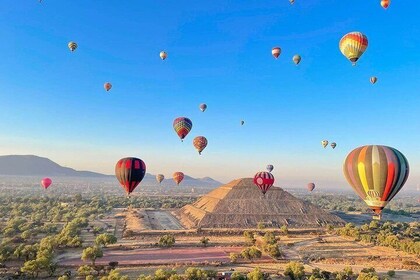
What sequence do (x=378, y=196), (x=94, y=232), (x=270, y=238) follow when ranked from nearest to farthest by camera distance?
(x=378, y=196) → (x=270, y=238) → (x=94, y=232)

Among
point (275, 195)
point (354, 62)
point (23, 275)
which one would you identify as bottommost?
point (23, 275)

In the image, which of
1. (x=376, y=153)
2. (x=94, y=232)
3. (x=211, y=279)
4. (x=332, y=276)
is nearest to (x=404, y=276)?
(x=332, y=276)

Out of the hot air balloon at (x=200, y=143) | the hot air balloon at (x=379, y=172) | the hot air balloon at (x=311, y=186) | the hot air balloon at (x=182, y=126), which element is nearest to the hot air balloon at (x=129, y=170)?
the hot air balloon at (x=182, y=126)

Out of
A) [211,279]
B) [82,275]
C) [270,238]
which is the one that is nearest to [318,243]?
[270,238]

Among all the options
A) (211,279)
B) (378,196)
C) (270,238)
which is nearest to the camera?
(378,196)

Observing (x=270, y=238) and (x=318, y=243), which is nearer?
(x=270, y=238)

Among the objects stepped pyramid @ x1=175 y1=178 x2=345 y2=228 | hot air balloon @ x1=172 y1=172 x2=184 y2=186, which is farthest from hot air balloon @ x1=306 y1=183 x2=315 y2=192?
hot air balloon @ x1=172 y1=172 x2=184 y2=186

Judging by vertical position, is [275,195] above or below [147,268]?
A: above

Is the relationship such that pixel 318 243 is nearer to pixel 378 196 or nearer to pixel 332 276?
pixel 332 276
